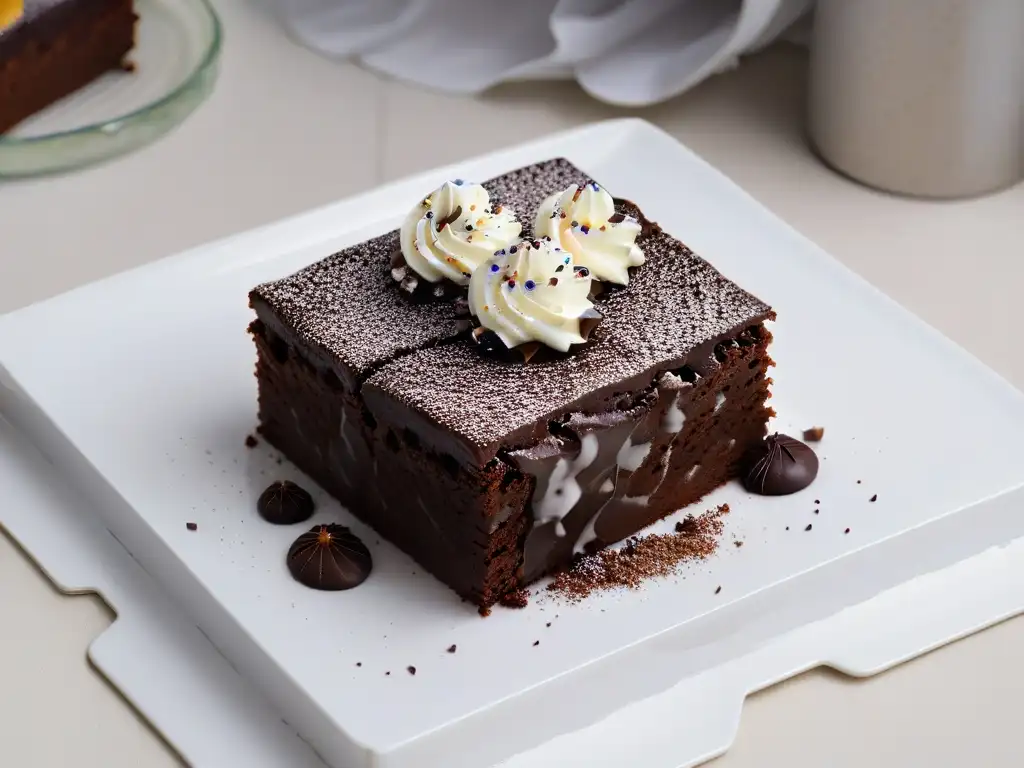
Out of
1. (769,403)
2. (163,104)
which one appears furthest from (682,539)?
(163,104)

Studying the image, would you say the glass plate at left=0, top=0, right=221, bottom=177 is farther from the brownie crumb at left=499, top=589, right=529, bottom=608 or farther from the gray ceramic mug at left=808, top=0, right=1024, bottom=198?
the brownie crumb at left=499, top=589, right=529, bottom=608

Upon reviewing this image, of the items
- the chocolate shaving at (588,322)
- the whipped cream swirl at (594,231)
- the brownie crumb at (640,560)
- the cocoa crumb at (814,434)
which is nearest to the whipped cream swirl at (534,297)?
the chocolate shaving at (588,322)

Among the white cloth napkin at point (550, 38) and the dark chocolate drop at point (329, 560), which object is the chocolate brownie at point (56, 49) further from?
the dark chocolate drop at point (329, 560)

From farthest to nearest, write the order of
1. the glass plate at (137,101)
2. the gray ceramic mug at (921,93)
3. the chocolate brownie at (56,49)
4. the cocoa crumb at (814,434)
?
the chocolate brownie at (56,49) → the glass plate at (137,101) → the gray ceramic mug at (921,93) → the cocoa crumb at (814,434)

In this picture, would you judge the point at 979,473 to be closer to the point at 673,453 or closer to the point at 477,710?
the point at 673,453

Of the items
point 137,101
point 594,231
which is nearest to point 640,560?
point 594,231

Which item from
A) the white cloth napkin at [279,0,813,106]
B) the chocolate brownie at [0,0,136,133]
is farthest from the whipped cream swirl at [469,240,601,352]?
the chocolate brownie at [0,0,136,133]

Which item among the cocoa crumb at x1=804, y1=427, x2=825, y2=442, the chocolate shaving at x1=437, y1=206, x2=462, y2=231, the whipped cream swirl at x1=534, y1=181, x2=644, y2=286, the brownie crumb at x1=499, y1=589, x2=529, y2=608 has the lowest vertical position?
the cocoa crumb at x1=804, y1=427, x2=825, y2=442
